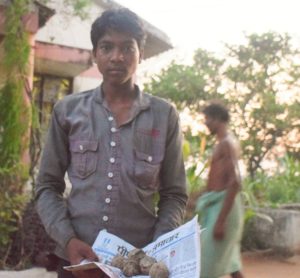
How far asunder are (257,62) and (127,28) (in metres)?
12.5

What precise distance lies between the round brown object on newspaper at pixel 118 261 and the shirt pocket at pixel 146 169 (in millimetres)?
256

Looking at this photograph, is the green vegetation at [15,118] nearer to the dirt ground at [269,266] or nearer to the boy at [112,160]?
the dirt ground at [269,266]

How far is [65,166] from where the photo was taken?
1759 mm

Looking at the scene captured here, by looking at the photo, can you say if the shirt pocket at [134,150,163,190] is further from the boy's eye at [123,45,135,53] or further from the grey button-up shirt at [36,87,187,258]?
the boy's eye at [123,45,135,53]

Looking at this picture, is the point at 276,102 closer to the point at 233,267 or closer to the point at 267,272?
the point at 267,272

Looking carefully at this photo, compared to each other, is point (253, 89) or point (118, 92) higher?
point (253, 89)

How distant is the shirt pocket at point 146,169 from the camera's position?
66.5 inches

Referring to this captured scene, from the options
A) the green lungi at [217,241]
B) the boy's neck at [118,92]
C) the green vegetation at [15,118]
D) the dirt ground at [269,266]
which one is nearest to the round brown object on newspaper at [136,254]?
the boy's neck at [118,92]

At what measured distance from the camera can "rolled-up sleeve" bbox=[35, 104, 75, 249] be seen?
5.51ft

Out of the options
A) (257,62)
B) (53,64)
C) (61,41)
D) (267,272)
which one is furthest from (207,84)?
(267,272)

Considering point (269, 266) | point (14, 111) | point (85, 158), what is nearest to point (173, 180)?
point (85, 158)

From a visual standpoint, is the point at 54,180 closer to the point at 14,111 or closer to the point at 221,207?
the point at 221,207

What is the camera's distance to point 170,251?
1.48 meters

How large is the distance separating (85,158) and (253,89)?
484 inches
